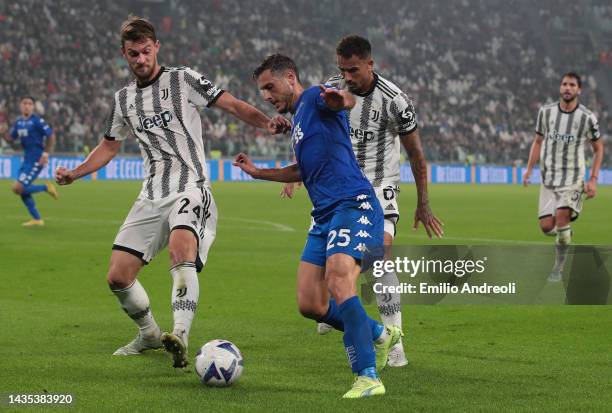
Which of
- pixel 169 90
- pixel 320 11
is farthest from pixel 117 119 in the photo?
pixel 320 11

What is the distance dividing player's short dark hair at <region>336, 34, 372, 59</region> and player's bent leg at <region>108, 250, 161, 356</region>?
74.2 inches

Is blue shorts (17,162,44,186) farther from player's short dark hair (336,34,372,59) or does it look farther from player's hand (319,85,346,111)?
player's hand (319,85,346,111)

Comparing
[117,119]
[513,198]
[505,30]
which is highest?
[505,30]

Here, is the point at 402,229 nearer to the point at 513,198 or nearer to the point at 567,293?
the point at 567,293

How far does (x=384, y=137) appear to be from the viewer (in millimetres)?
7551

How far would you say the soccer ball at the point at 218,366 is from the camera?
5.81 meters

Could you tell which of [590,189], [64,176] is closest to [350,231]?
[64,176]

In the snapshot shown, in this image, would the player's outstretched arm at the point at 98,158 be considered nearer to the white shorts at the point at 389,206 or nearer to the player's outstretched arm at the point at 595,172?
the white shorts at the point at 389,206

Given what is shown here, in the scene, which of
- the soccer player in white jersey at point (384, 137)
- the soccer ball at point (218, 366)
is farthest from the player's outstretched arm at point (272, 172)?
the soccer ball at point (218, 366)

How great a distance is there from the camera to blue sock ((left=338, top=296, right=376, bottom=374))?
5.54 metres

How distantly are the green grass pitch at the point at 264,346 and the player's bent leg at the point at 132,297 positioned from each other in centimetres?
11

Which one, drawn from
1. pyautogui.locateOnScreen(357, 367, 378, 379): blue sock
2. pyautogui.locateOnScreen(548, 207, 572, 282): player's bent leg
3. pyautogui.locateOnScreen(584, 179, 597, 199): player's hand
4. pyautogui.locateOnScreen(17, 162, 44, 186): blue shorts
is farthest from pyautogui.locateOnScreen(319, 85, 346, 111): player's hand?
pyautogui.locateOnScreen(17, 162, 44, 186): blue shorts

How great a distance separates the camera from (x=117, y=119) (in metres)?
7.30

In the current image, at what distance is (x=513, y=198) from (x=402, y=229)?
45.1 ft
